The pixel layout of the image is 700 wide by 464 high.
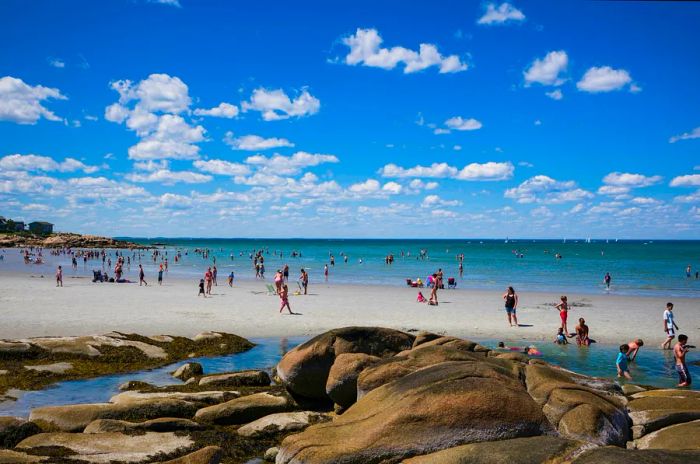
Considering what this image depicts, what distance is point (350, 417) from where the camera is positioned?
8.12 m

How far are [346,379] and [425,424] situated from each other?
13.3 feet

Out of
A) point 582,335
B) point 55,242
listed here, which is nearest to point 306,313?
point 582,335

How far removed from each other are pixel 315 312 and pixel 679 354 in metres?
17.5

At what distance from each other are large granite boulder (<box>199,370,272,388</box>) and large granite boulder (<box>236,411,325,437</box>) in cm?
316

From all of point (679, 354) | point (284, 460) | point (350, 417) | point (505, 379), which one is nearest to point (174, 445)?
point (284, 460)

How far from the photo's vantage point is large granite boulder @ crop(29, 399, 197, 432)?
10.5m

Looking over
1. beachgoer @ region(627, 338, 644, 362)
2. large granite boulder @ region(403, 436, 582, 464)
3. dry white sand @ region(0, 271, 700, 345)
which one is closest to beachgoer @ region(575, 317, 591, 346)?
dry white sand @ region(0, 271, 700, 345)

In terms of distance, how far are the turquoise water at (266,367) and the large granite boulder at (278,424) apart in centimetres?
445

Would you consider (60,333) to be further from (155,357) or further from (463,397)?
(463,397)

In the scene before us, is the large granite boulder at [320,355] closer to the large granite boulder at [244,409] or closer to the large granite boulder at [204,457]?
the large granite boulder at [244,409]

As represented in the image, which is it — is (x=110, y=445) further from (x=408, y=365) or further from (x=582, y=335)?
(x=582, y=335)

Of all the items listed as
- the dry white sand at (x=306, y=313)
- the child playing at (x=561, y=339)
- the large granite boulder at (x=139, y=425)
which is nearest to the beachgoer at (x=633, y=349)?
the child playing at (x=561, y=339)

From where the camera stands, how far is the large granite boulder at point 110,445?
875 cm

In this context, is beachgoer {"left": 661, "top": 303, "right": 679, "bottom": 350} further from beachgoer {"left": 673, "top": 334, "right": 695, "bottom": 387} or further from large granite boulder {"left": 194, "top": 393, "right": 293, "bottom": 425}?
large granite boulder {"left": 194, "top": 393, "right": 293, "bottom": 425}
